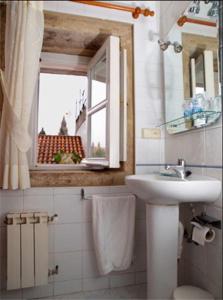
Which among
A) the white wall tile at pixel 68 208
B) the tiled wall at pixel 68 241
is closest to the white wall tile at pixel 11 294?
the tiled wall at pixel 68 241

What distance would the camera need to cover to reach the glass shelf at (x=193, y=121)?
4.15ft

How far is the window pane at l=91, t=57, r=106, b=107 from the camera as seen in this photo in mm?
1758

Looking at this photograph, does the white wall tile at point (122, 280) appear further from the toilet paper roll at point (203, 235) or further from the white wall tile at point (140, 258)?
the toilet paper roll at point (203, 235)

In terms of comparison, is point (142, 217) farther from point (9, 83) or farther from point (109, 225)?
point (9, 83)

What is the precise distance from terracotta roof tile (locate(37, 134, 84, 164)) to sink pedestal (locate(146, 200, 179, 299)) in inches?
41.9

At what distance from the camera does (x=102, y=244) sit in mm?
1536

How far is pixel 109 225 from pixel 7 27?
141 centimetres

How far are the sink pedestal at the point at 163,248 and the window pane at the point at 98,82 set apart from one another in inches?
36.1

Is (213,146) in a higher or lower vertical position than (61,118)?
lower

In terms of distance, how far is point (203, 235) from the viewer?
122cm

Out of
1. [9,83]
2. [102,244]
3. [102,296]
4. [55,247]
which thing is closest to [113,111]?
[9,83]

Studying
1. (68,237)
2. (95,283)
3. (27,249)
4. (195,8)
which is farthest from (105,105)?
(95,283)

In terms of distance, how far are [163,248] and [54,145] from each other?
1306mm

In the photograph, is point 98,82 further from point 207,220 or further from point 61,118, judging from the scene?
point 207,220
